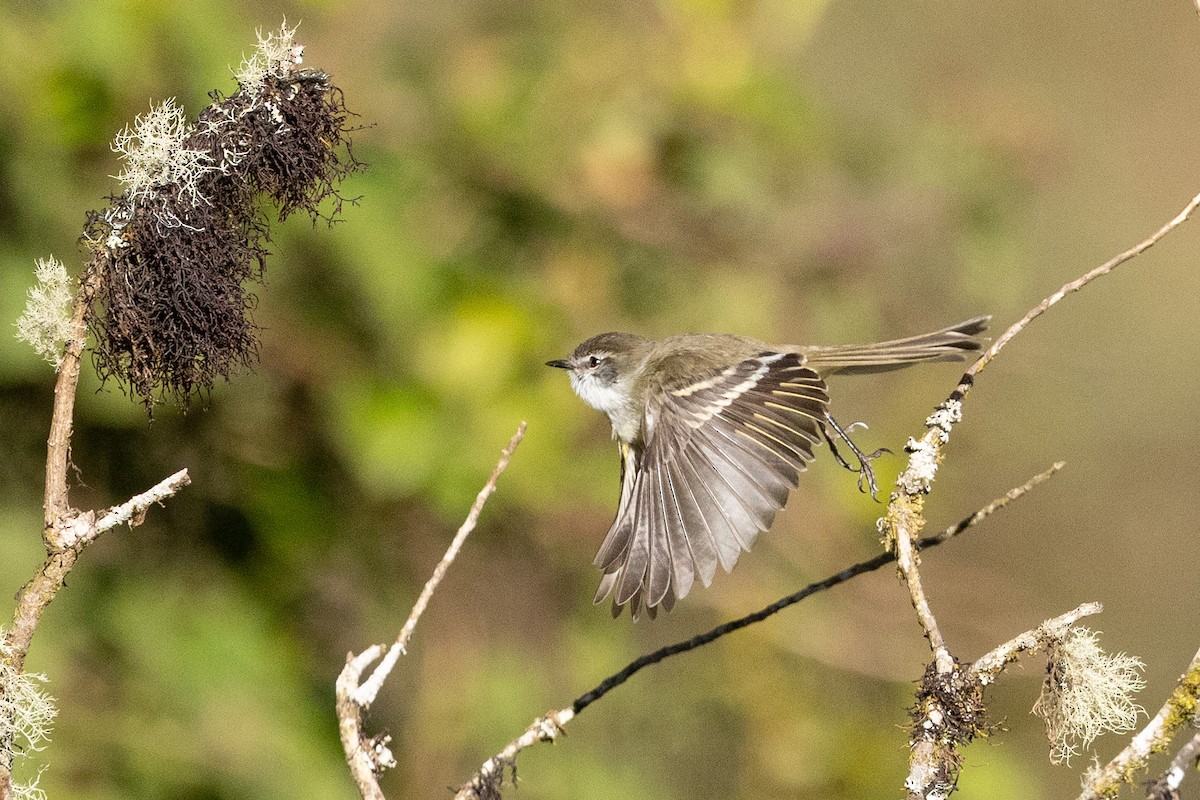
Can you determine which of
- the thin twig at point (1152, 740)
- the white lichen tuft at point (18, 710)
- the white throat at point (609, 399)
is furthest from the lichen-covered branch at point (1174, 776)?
the white throat at point (609, 399)

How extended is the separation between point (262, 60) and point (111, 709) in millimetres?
2780

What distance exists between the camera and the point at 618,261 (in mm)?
4289

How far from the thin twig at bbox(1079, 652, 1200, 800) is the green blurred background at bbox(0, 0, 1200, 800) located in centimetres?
248

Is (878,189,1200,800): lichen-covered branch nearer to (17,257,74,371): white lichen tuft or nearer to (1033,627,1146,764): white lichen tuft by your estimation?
(1033,627,1146,764): white lichen tuft

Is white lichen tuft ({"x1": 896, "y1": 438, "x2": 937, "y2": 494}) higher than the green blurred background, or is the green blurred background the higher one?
the green blurred background

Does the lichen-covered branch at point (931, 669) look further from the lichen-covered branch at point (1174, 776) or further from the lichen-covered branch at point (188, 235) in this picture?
the lichen-covered branch at point (188, 235)

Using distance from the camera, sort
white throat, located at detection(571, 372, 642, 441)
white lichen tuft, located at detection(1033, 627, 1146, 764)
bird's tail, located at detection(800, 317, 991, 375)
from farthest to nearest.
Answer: white throat, located at detection(571, 372, 642, 441)
bird's tail, located at detection(800, 317, 991, 375)
white lichen tuft, located at detection(1033, 627, 1146, 764)

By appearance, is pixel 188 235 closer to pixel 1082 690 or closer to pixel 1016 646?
pixel 1016 646

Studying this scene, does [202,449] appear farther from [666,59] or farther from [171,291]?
[171,291]

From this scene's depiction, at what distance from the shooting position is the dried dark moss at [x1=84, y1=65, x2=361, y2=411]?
139 centimetres

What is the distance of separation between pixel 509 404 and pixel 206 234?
7.67ft

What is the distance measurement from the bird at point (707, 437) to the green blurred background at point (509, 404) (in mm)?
440

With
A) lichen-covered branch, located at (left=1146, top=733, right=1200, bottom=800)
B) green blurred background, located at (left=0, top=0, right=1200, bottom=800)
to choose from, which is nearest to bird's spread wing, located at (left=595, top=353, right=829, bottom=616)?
green blurred background, located at (left=0, top=0, right=1200, bottom=800)

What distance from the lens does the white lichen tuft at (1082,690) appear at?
1.58 metres
